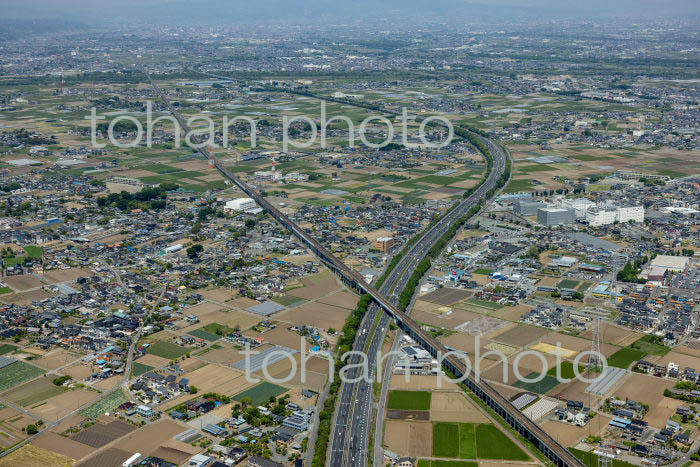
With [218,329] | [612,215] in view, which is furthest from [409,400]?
[612,215]

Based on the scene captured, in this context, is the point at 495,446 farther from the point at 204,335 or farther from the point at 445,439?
the point at 204,335

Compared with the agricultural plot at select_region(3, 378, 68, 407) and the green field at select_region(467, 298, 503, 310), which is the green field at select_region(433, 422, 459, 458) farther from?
the agricultural plot at select_region(3, 378, 68, 407)

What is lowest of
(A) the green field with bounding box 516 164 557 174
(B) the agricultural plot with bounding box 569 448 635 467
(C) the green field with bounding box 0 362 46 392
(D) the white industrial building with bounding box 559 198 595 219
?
(C) the green field with bounding box 0 362 46 392

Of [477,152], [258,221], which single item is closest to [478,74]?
[477,152]

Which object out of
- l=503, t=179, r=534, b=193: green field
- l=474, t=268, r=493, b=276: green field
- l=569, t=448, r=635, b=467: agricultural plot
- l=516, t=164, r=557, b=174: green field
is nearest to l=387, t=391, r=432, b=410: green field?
l=569, t=448, r=635, b=467: agricultural plot

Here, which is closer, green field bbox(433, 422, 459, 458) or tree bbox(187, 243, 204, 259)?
green field bbox(433, 422, 459, 458)

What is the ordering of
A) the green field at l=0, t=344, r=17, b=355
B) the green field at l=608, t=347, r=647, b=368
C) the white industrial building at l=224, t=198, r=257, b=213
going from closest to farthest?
the green field at l=608, t=347, r=647, b=368 < the green field at l=0, t=344, r=17, b=355 < the white industrial building at l=224, t=198, r=257, b=213
